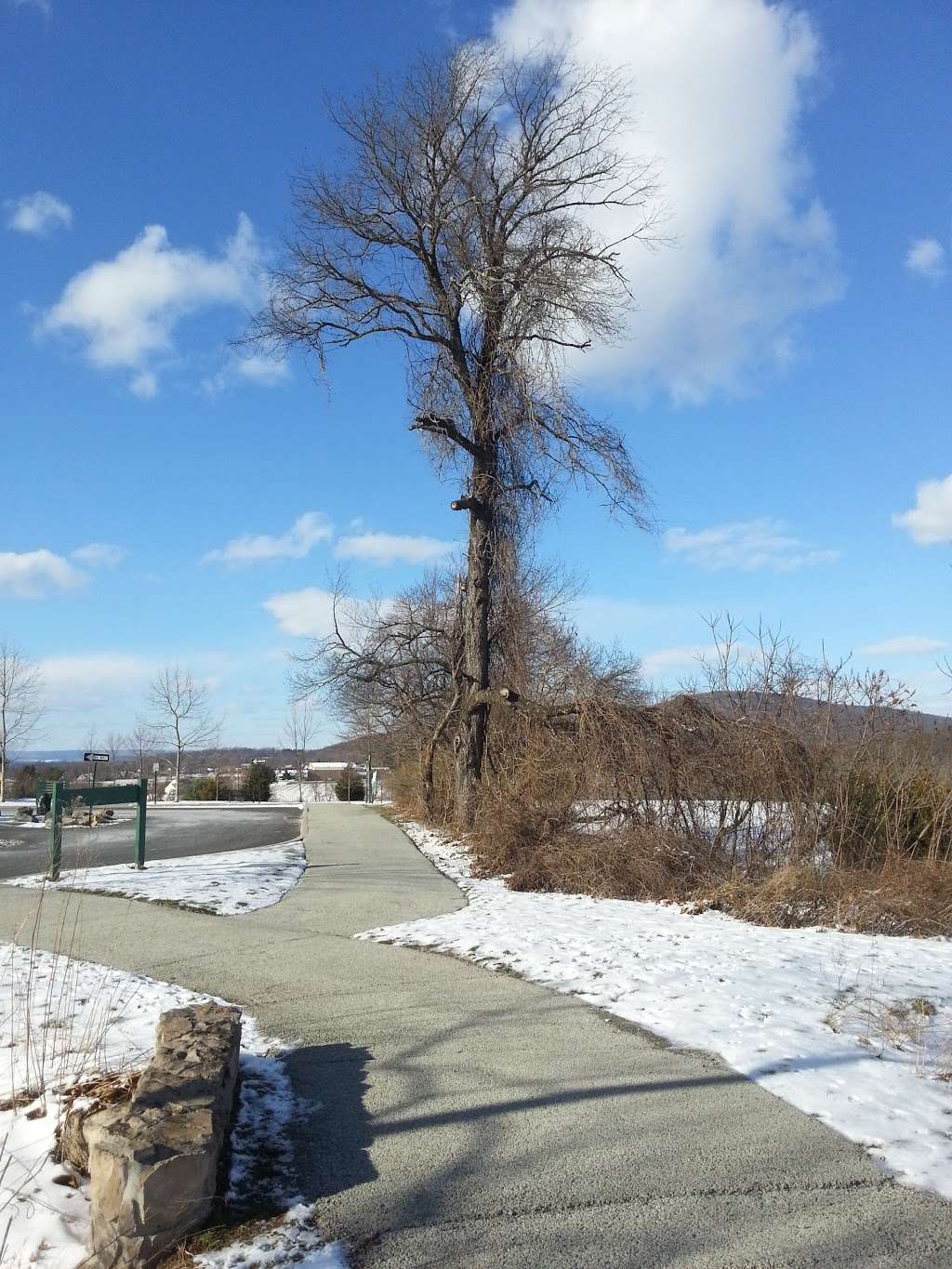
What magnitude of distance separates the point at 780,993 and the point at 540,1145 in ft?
9.39

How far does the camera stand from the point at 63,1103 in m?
4.29

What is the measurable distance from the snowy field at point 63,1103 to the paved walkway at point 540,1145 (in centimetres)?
15

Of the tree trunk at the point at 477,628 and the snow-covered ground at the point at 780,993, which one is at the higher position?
the tree trunk at the point at 477,628

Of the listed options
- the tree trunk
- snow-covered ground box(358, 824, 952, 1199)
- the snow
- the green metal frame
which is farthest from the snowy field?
the tree trunk

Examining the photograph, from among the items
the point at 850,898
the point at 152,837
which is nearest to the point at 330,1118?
the point at 850,898

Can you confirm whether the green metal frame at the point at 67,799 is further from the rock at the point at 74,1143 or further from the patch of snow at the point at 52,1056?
the rock at the point at 74,1143

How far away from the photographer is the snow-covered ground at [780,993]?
4.49m

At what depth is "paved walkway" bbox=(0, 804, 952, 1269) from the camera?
3.34 m

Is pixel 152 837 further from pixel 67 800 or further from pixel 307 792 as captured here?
pixel 307 792

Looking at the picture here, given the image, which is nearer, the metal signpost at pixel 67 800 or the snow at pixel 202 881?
the snow at pixel 202 881

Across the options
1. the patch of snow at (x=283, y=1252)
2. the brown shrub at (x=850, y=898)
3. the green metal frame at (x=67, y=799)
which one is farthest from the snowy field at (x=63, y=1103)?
the brown shrub at (x=850, y=898)

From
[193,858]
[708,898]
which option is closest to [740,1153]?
[708,898]

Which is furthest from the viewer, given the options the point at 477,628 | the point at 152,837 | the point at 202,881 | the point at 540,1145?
the point at 152,837

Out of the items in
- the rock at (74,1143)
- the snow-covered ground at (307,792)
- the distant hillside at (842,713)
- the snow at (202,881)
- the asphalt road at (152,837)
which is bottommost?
the rock at (74,1143)
